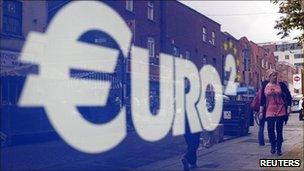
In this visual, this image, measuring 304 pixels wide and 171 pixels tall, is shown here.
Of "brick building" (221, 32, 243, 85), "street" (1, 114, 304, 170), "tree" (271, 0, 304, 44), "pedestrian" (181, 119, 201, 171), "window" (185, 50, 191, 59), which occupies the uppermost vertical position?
"brick building" (221, 32, 243, 85)

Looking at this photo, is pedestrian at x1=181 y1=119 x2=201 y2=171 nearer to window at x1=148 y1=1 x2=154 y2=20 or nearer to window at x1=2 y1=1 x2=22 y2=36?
window at x1=2 y1=1 x2=22 y2=36

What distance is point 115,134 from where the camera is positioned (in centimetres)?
1346

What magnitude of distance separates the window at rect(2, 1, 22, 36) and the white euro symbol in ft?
2.43

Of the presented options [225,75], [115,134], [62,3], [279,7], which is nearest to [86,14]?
[62,3]

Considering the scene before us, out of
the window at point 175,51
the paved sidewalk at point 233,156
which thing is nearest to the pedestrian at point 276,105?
the paved sidewalk at point 233,156

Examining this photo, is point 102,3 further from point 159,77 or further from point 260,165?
point 260,165

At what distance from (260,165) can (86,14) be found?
15.9m

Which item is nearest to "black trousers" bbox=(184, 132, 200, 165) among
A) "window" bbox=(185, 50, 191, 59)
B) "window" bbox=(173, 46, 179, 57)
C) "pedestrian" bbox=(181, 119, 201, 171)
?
"pedestrian" bbox=(181, 119, 201, 171)

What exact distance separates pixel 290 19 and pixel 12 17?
12.1m

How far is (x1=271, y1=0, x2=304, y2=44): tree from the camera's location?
9.06 meters

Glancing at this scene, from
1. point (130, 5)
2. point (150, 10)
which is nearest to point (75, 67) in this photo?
point (130, 5)

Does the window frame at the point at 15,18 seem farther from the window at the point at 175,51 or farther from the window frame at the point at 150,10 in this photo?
the window at the point at 175,51

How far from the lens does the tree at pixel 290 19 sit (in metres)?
9.06

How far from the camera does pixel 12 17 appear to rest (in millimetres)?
17203
